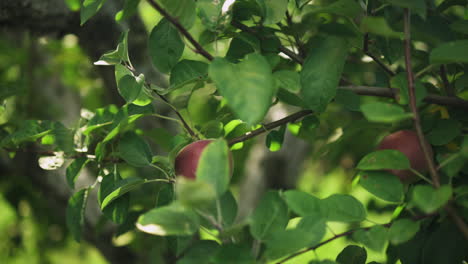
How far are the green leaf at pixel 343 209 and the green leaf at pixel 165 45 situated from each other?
321mm

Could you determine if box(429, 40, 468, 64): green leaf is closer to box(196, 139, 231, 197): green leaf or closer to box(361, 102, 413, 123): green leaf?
box(361, 102, 413, 123): green leaf

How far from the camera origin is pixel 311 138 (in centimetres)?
92

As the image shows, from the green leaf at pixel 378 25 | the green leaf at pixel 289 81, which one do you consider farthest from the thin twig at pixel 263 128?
the green leaf at pixel 378 25

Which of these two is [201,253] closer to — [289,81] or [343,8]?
[289,81]

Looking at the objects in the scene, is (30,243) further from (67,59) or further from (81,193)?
(81,193)

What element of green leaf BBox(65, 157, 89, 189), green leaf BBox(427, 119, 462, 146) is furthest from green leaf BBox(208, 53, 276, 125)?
green leaf BBox(65, 157, 89, 189)

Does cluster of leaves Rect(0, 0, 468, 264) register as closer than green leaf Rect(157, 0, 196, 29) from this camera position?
Yes

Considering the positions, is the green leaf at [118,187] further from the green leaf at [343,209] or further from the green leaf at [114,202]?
the green leaf at [343,209]

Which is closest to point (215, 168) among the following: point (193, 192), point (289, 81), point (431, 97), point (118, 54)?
point (193, 192)

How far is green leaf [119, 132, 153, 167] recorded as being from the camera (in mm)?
774

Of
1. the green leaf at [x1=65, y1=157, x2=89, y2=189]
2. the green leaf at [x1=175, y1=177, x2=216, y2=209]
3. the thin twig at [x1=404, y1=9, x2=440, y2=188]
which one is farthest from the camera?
the green leaf at [x1=65, y1=157, x2=89, y2=189]

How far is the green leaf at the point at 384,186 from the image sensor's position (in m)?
0.62

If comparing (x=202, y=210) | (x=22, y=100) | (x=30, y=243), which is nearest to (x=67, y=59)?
(x=22, y=100)

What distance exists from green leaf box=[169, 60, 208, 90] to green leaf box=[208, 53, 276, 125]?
6.1 inches
